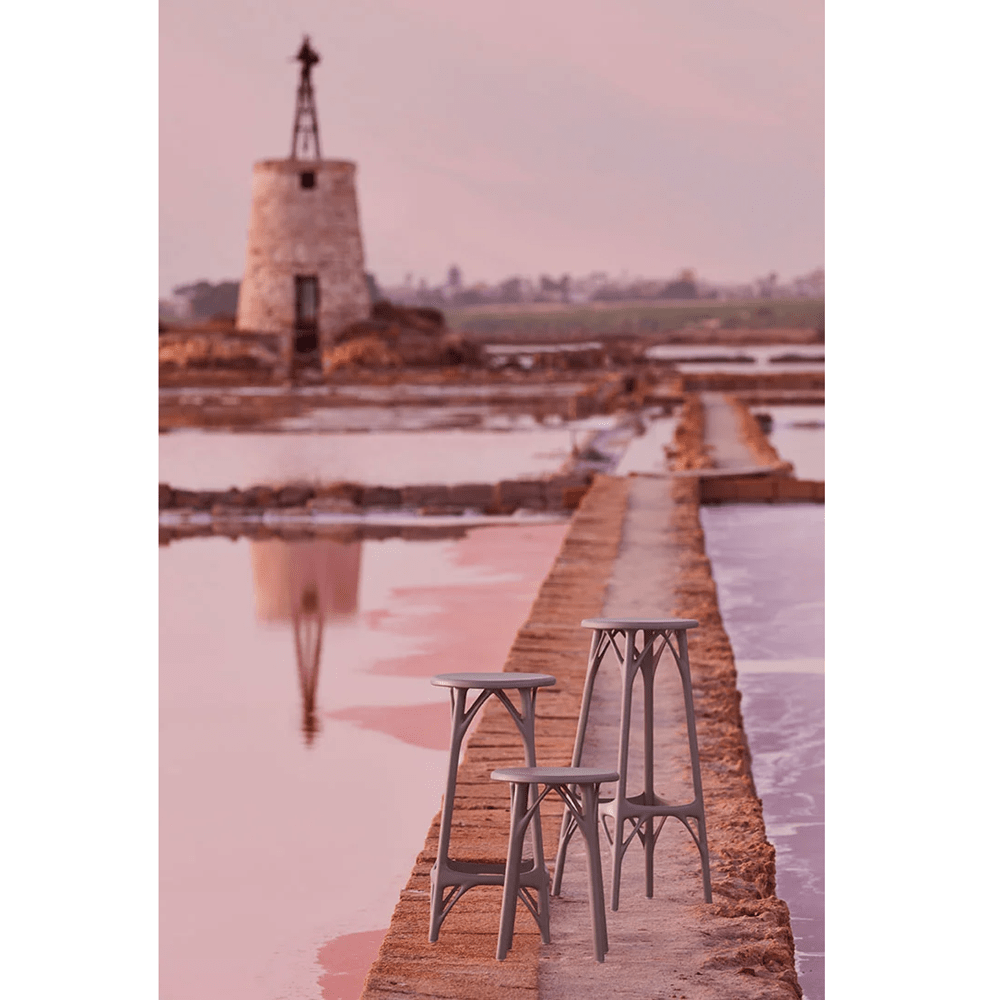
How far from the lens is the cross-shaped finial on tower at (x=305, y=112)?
Result: 2975 centimetres

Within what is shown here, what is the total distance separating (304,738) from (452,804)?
285cm

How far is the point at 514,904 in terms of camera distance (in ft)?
9.88

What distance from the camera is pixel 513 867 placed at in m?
2.97

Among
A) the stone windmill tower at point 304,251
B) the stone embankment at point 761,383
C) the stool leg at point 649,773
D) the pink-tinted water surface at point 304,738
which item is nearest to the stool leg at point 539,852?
the stool leg at point 649,773

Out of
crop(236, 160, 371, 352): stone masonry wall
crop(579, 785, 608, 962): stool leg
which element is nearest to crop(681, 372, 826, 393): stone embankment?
crop(236, 160, 371, 352): stone masonry wall

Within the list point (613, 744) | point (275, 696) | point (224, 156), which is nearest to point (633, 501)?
point (275, 696)

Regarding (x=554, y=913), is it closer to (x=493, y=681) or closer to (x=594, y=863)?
(x=594, y=863)

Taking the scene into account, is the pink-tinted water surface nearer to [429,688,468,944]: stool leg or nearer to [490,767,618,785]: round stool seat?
[429,688,468,944]: stool leg

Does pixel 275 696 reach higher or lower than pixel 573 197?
lower

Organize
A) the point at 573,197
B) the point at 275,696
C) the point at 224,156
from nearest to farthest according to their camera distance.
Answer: the point at 275,696 → the point at 573,197 → the point at 224,156

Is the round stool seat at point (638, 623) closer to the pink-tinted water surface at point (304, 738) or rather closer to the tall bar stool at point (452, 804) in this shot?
the tall bar stool at point (452, 804)
